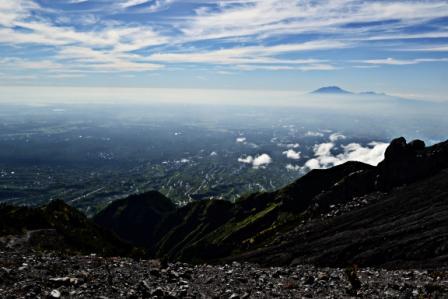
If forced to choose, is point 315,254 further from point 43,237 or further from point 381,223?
point 43,237

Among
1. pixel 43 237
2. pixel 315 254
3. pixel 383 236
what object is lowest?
pixel 315 254

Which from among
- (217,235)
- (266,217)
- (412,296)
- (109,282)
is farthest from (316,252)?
(217,235)

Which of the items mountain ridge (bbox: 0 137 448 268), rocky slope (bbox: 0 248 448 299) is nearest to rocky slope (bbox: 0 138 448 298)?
rocky slope (bbox: 0 248 448 299)

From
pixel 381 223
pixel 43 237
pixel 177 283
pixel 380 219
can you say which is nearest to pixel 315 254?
pixel 381 223

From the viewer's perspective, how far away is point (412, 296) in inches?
1062

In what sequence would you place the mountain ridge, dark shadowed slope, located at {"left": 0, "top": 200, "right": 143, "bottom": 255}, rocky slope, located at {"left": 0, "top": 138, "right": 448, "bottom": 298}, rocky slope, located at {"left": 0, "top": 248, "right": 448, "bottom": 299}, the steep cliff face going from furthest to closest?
dark shadowed slope, located at {"left": 0, "top": 200, "right": 143, "bottom": 255} → the steep cliff face → the mountain ridge → rocky slope, located at {"left": 0, "top": 138, "right": 448, "bottom": 298} → rocky slope, located at {"left": 0, "top": 248, "right": 448, "bottom": 299}

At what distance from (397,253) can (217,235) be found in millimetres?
134267

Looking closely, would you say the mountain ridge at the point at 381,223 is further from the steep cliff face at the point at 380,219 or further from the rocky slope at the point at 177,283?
the rocky slope at the point at 177,283

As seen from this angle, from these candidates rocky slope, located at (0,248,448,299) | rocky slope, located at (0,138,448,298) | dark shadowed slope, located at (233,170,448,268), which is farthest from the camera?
dark shadowed slope, located at (233,170,448,268)

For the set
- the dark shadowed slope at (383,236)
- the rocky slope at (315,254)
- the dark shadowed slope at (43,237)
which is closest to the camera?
the rocky slope at (315,254)

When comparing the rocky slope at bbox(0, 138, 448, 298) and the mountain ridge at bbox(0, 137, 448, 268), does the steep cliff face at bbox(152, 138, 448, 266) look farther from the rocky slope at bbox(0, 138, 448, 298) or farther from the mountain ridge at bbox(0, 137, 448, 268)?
the rocky slope at bbox(0, 138, 448, 298)

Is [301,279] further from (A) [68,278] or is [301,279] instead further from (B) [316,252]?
(B) [316,252]

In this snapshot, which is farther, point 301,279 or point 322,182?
point 322,182

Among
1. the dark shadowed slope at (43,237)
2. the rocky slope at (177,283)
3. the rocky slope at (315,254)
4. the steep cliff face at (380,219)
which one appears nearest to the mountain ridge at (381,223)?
the steep cliff face at (380,219)
